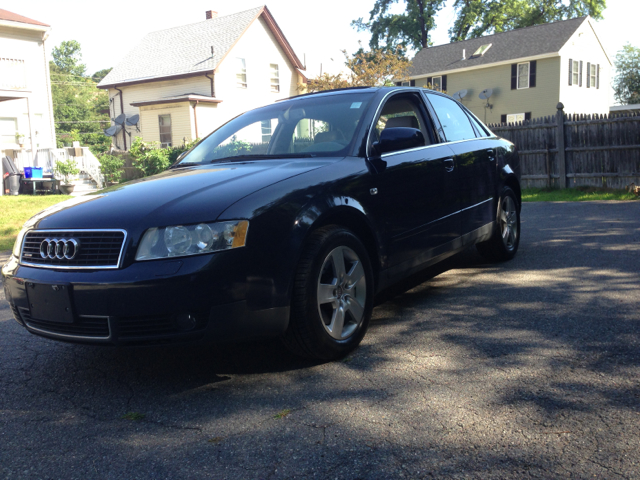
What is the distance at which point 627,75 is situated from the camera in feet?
199

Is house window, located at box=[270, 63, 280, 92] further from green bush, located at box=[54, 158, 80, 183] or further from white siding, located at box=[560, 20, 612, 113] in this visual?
white siding, located at box=[560, 20, 612, 113]

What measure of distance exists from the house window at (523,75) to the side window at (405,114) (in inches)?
1220

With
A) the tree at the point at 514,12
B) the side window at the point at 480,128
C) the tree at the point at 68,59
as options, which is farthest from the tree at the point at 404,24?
the tree at the point at 68,59

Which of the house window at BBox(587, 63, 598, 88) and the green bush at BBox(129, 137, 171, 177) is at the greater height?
the house window at BBox(587, 63, 598, 88)

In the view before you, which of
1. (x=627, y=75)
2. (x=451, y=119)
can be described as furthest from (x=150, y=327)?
(x=627, y=75)

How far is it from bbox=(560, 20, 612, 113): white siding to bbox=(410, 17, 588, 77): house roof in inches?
29.2

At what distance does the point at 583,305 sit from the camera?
176 inches

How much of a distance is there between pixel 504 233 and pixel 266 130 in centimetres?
286

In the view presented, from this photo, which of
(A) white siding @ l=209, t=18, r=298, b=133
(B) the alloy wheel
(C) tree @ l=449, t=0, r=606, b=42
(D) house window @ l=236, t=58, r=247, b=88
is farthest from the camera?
(C) tree @ l=449, t=0, r=606, b=42

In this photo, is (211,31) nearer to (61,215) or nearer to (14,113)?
(14,113)

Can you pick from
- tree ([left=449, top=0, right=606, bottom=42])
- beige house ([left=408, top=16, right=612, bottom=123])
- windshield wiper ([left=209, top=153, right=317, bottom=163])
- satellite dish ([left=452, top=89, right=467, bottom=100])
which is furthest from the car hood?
tree ([left=449, top=0, right=606, bottom=42])

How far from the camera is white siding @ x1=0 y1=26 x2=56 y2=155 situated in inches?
965

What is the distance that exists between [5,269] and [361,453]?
7.80 ft

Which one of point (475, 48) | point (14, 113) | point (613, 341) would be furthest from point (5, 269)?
point (475, 48)
